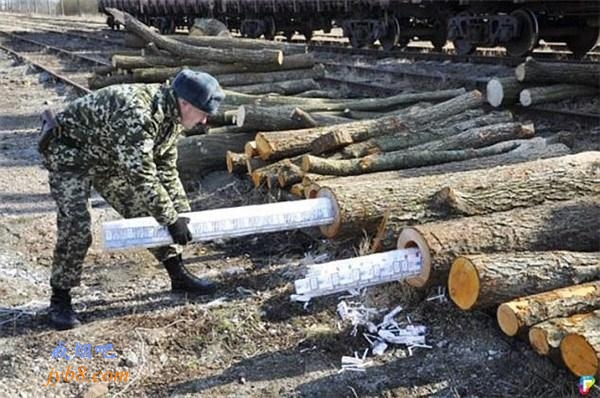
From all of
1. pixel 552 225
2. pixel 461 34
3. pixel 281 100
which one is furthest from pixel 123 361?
pixel 461 34

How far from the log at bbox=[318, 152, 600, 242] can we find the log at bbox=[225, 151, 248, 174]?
2087 millimetres

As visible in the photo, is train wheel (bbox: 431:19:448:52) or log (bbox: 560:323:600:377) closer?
log (bbox: 560:323:600:377)

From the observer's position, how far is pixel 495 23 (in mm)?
13117

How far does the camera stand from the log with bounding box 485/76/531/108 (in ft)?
30.5

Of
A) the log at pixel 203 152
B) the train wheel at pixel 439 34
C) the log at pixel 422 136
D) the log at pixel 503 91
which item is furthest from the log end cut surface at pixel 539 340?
the train wheel at pixel 439 34

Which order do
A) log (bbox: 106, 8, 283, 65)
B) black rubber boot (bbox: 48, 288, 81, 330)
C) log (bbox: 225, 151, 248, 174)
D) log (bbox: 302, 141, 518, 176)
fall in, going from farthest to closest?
log (bbox: 106, 8, 283, 65) < log (bbox: 225, 151, 248, 174) < log (bbox: 302, 141, 518, 176) < black rubber boot (bbox: 48, 288, 81, 330)

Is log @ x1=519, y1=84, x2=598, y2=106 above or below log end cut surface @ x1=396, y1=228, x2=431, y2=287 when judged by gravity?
above

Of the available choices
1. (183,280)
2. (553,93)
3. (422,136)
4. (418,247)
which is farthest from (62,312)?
(553,93)

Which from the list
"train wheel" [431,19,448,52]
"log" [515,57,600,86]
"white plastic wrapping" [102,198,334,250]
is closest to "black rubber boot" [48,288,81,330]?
"white plastic wrapping" [102,198,334,250]

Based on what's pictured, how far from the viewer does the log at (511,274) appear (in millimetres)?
3811

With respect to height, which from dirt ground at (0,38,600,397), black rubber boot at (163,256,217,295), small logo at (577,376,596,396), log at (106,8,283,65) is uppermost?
log at (106,8,283,65)

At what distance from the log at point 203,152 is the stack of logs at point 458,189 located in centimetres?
1

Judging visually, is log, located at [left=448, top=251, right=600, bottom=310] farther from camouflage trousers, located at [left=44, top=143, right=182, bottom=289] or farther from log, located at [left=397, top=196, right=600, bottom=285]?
camouflage trousers, located at [left=44, top=143, right=182, bottom=289]

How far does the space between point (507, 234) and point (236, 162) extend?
347cm
